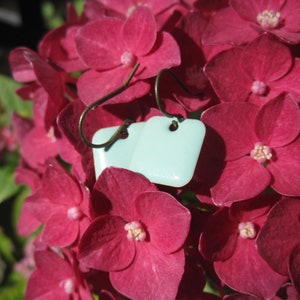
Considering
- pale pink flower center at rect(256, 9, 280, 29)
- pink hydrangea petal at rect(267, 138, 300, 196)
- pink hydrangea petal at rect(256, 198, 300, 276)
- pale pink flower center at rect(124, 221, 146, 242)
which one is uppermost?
pale pink flower center at rect(256, 9, 280, 29)

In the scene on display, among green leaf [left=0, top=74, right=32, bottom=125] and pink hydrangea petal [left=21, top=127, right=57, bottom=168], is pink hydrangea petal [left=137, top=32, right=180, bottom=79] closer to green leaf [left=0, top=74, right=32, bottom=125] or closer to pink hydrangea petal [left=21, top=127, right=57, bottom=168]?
pink hydrangea petal [left=21, top=127, right=57, bottom=168]

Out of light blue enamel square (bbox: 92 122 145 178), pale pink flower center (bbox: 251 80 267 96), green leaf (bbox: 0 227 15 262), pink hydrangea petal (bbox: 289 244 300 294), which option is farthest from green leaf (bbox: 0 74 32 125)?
pink hydrangea petal (bbox: 289 244 300 294)

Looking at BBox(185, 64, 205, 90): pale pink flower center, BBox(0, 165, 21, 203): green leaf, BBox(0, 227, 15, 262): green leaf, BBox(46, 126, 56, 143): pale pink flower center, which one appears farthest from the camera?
BBox(0, 227, 15, 262): green leaf

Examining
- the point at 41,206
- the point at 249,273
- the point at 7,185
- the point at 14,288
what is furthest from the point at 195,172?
the point at 14,288

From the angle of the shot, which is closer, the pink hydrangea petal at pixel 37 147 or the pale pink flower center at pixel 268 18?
the pale pink flower center at pixel 268 18

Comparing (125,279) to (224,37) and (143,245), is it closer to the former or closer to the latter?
(143,245)

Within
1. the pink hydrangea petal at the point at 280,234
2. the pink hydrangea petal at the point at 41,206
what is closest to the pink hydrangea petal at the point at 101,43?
the pink hydrangea petal at the point at 41,206

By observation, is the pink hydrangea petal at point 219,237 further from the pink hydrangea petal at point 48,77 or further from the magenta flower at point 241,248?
the pink hydrangea petal at point 48,77
